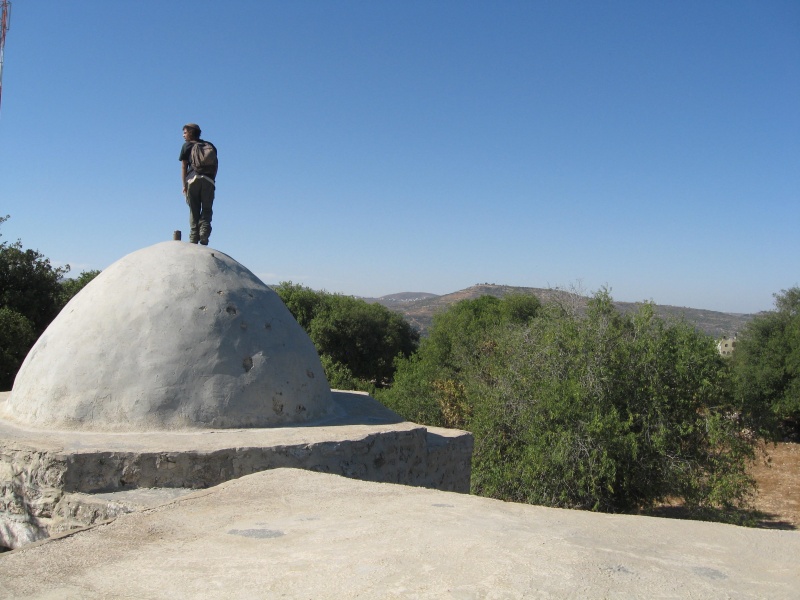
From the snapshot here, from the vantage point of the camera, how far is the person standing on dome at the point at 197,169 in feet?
20.5

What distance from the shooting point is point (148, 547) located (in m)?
2.82

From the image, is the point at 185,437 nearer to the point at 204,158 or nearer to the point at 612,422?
the point at 204,158

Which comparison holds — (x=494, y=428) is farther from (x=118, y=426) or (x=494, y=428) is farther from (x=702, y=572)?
(x=702, y=572)

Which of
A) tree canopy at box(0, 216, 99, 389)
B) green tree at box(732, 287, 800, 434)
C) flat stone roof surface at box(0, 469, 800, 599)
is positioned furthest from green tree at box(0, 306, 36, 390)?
green tree at box(732, 287, 800, 434)

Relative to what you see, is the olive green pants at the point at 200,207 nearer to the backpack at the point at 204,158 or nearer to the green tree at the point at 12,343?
the backpack at the point at 204,158

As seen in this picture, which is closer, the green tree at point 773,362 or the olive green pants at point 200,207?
the olive green pants at point 200,207

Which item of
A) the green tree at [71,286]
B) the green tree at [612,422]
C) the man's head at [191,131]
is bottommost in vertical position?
the green tree at [612,422]

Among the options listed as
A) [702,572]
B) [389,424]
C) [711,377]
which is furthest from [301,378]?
[711,377]

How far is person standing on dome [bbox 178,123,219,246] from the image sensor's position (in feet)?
20.5

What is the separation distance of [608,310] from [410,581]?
10.2m

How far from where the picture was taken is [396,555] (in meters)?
2.66

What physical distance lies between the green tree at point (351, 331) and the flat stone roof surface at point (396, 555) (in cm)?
2218

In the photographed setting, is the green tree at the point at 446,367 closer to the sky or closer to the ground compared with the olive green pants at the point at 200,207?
closer to the ground

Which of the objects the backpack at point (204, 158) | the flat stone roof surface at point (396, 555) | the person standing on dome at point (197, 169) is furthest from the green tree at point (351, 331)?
the flat stone roof surface at point (396, 555)
